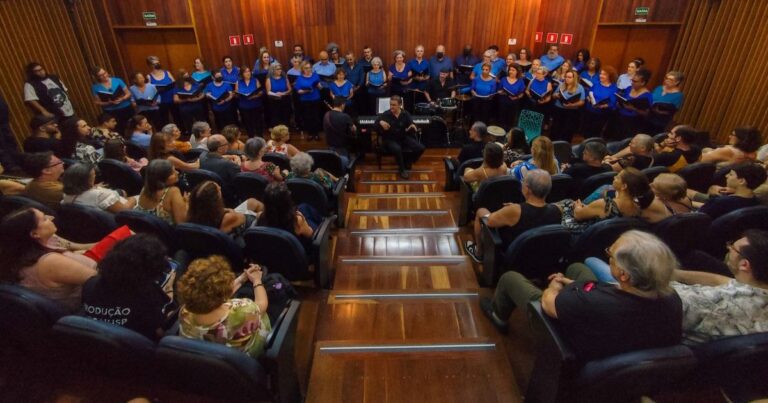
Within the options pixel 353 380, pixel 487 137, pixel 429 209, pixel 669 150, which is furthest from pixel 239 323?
pixel 669 150

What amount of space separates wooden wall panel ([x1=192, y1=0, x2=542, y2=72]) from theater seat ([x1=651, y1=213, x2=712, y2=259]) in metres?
6.82

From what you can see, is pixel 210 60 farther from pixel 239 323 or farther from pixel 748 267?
pixel 748 267

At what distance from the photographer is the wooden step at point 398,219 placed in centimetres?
440

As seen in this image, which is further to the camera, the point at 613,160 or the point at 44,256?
the point at 613,160

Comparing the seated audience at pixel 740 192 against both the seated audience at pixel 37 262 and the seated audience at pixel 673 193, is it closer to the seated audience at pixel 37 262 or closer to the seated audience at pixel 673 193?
the seated audience at pixel 673 193

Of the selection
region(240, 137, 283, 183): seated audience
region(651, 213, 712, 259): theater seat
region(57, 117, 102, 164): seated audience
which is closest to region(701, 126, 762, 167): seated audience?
region(651, 213, 712, 259): theater seat

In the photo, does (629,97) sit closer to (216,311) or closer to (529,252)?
(529,252)

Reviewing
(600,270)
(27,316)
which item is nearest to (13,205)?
(27,316)

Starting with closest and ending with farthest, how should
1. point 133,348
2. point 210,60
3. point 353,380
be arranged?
point 133,348, point 353,380, point 210,60

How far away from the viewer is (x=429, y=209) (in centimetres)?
482

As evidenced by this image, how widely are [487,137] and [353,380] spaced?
3.56 m

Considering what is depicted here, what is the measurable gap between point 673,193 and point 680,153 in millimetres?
1569

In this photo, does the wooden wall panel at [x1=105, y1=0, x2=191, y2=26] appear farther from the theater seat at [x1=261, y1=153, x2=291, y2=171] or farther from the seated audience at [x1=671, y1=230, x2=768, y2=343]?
the seated audience at [x1=671, y1=230, x2=768, y2=343]

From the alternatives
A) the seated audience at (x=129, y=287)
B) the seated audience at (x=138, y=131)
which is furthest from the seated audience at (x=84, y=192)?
the seated audience at (x=138, y=131)
